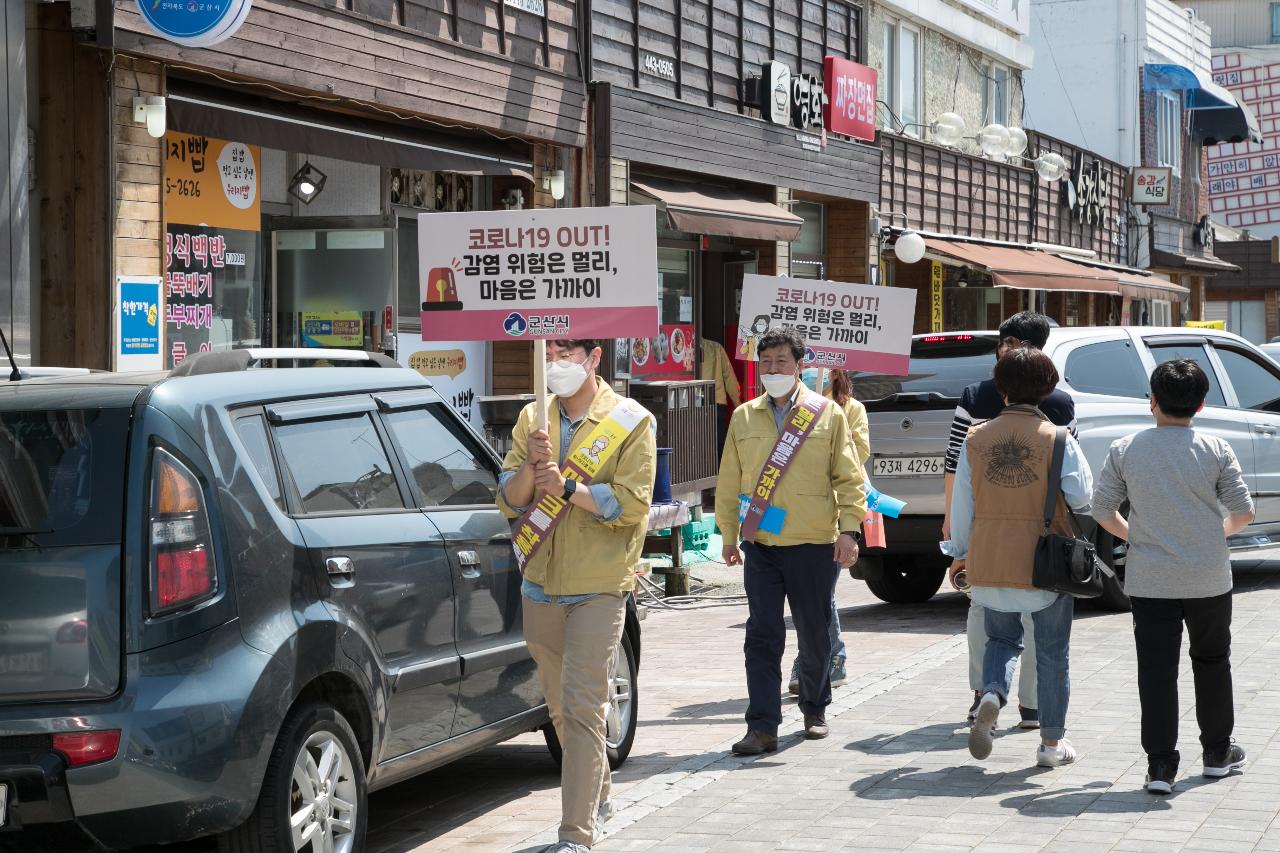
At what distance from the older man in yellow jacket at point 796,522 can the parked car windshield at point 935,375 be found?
378cm

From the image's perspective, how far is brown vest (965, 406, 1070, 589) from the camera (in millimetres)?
7062

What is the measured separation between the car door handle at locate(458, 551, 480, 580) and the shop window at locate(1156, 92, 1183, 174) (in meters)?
33.5

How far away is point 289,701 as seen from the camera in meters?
4.93

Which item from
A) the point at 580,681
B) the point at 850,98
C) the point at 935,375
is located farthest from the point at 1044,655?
the point at 850,98

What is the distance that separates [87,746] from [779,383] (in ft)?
13.4

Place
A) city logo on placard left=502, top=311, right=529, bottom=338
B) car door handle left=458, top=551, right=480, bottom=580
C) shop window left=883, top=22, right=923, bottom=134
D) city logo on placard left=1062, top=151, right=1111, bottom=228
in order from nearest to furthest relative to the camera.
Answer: car door handle left=458, top=551, right=480, bottom=580
city logo on placard left=502, top=311, right=529, bottom=338
shop window left=883, top=22, right=923, bottom=134
city logo on placard left=1062, top=151, right=1111, bottom=228

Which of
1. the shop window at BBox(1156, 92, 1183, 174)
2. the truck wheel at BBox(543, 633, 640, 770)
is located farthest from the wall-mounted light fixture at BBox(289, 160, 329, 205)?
the shop window at BBox(1156, 92, 1183, 174)

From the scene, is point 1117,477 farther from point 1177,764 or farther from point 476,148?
point 476,148

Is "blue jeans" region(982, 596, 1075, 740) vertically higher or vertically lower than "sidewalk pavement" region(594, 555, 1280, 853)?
higher

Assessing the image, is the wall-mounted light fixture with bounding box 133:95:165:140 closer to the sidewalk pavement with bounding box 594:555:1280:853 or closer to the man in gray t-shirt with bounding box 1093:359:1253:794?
the sidewalk pavement with bounding box 594:555:1280:853

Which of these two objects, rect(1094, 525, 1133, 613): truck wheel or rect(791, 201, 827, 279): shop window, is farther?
rect(791, 201, 827, 279): shop window

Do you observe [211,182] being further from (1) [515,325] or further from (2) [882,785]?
(2) [882,785]

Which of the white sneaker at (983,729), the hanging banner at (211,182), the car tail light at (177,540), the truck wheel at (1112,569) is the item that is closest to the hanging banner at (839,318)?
the truck wheel at (1112,569)

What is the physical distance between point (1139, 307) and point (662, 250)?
21.0 metres
